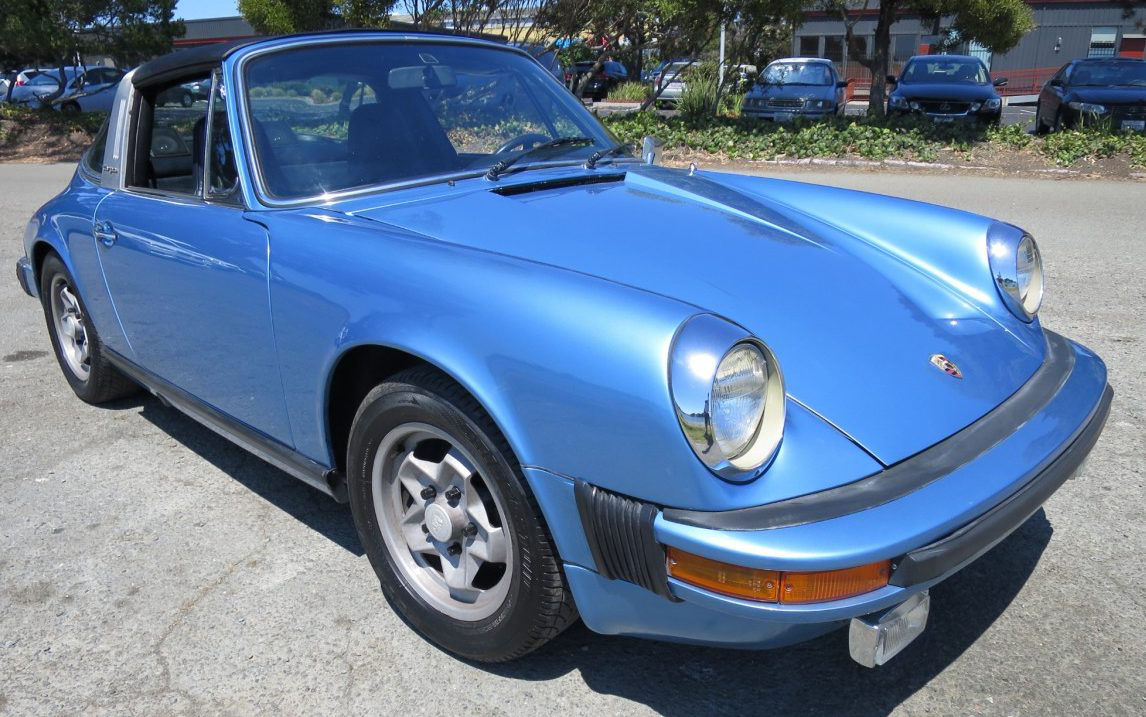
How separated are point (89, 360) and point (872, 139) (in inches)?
410

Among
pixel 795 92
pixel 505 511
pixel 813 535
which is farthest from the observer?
pixel 795 92

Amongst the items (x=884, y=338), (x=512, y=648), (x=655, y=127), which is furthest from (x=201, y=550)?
(x=655, y=127)

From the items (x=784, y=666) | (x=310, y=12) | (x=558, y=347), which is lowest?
(x=784, y=666)

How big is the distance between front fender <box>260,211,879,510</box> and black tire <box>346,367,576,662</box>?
0.08 m

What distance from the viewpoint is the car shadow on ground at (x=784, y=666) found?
86.7 inches

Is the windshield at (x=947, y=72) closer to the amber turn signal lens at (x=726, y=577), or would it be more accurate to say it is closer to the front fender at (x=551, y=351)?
the front fender at (x=551, y=351)

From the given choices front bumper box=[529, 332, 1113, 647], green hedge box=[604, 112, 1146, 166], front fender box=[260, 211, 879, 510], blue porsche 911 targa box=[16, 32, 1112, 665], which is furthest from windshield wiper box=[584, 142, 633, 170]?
green hedge box=[604, 112, 1146, 166]

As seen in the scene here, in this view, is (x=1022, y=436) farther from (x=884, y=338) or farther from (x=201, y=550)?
(x=201, y=550)

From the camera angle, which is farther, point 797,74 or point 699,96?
point 797,74

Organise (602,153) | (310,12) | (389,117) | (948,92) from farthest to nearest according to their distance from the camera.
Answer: (310,12)
(948,92)
(602,153)
(389,117)

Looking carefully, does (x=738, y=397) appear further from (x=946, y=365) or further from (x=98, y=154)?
(x=98, y=154)

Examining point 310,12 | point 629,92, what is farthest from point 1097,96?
point 629,92

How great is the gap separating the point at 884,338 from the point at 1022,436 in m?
0.39

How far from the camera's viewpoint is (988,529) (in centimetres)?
192
